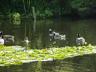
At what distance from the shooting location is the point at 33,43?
32719 millimetres

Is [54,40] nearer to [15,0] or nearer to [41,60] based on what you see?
[41,60]

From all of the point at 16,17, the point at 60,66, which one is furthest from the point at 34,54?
the point at 16,17

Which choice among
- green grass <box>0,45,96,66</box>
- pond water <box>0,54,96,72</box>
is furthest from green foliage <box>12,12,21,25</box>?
pond water <box>0,54,96,72</box>

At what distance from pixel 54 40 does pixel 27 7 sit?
3166cm

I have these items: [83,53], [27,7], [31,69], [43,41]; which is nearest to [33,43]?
[43,41]

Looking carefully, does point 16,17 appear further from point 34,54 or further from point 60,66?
point 60,66

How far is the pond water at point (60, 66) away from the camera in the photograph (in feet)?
69.2

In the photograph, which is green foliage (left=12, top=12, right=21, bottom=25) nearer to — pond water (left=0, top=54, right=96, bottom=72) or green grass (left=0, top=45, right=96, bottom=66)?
green grass (left=0, top=45, right=96, bottom=66)

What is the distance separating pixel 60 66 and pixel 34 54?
3.26m

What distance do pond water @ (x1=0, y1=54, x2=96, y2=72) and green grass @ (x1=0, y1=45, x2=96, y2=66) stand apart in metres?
0.91

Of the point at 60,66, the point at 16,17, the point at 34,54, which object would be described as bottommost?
the point at 16,17

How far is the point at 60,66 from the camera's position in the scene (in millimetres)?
22188

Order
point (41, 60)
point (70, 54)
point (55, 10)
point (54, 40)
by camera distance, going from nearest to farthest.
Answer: point (41, 60) → point (70, 54) → point (54, 40) → point (55, 10)

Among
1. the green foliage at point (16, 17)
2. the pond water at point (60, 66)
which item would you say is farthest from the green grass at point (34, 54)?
the green foliage at point (16, 17)
